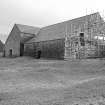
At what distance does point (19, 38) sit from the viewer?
41.8m

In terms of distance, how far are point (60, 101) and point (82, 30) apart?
23.7 metres

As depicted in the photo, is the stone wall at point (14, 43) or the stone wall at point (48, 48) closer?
the stone wall at point (48, 48)

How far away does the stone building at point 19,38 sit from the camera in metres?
41.4

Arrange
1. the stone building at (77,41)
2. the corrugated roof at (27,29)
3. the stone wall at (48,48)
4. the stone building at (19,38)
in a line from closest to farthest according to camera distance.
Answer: the stone building at (77,41) → the stone wall at (48,48) → the stone building at (19,38) → the corrugated roof at (27,29)

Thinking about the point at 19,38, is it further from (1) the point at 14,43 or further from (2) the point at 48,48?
(2) the point at 48,48

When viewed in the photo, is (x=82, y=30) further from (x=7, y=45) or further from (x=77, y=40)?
(x=7, y=45)

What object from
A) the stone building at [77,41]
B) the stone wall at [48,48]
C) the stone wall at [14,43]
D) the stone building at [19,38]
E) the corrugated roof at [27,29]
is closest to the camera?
the stone building at [77,41]

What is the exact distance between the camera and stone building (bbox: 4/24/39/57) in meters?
41.4

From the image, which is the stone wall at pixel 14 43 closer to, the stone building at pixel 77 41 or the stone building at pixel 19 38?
the stone building at pixel 19 38

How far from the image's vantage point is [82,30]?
28750 mm

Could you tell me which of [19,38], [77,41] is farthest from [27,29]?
[77,41]

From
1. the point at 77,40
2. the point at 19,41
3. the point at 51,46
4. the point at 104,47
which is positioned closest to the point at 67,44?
the point at 77,40

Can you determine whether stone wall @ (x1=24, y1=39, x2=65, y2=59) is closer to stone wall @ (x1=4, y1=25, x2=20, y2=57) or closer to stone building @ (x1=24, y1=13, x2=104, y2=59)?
stone building @ (x1=24, y1=13, x2=104, y2=59)

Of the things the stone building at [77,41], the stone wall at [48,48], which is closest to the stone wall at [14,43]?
the stone wall at [48,48]
